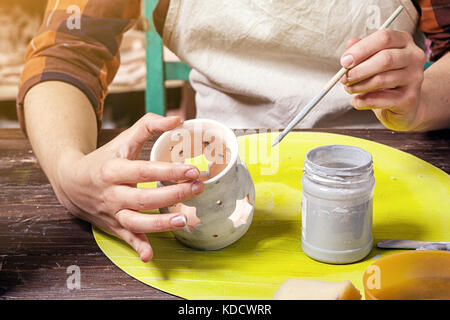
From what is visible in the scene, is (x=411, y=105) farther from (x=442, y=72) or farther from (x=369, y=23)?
(x=369, y=23)

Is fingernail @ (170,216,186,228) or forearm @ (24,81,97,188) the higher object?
fingernail @ (170,216,186,228)

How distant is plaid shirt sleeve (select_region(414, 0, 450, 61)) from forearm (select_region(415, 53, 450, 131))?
0.12 m

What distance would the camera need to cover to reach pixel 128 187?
0.74m

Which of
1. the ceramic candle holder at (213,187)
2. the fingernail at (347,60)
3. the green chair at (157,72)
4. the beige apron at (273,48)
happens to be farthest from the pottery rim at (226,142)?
the green chair at (157,72)

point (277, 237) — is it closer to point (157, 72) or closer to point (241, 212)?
point (241, 212)

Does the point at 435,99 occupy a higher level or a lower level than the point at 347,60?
lower

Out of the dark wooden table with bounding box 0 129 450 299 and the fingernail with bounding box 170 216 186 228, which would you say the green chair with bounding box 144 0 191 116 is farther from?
the fingernail with bounding box 170 216 186 228

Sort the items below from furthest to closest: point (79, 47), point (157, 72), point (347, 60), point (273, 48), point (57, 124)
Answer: point (157, 72), point (273, 48), point (79, 47), point (57, 124), point (347, 60)

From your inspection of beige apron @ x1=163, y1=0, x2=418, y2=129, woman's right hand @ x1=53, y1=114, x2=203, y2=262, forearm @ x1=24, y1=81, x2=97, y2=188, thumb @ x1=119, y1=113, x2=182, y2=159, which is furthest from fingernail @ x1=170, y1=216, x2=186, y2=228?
beige apron @ x1=163, y1=0, x2=418, y2=129

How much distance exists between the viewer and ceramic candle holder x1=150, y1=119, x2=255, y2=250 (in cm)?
71

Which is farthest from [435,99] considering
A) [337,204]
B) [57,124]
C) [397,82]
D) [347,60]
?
[57,124]

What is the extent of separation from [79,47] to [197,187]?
0.59m

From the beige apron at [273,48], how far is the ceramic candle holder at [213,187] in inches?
21.3
